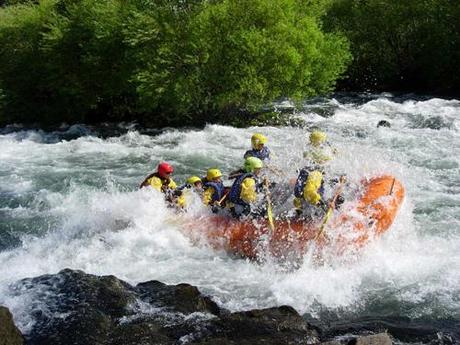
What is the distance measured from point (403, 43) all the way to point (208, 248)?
16.8 m


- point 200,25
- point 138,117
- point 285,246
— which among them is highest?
point 200,25

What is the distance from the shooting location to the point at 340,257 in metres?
9.18

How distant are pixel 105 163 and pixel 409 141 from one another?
8.24 m

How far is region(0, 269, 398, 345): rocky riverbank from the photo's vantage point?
6.64 metres

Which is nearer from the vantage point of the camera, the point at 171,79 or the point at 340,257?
the point at 340,257

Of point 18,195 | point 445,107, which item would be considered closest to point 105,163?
point 18,195

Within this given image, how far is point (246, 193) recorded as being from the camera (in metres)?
9.91

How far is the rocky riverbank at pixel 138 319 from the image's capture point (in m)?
6.64

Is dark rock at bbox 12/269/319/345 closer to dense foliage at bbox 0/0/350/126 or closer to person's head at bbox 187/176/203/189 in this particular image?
person's head at bbox 187/176/203/189

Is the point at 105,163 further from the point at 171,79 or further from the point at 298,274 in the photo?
the point at 298,274

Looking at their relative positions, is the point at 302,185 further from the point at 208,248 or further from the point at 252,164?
the point at 208,248

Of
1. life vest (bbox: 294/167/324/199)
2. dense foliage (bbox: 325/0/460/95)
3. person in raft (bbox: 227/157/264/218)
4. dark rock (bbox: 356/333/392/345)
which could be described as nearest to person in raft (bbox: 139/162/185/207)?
person in raft (bbox: 227/157/264/218)

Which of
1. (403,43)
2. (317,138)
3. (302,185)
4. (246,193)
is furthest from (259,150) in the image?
(403,43)

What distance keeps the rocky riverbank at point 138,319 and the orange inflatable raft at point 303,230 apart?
1.92 metres
